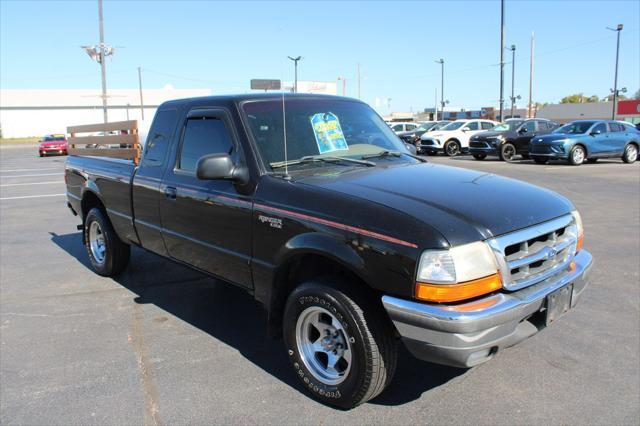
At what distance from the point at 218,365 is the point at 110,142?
3.38 metres

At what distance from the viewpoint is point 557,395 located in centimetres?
330

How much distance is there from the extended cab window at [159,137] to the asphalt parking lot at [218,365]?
4.71 feet

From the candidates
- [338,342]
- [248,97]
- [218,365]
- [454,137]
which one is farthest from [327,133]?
[454,137]

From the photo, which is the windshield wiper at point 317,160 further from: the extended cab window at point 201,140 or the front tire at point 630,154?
the front tire at point 630,154

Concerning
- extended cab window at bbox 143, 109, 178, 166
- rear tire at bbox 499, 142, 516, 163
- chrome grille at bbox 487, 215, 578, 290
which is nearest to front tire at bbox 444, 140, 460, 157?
rear tire at bbox 499, 142, 516, 163

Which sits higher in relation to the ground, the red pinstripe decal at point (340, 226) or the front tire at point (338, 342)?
the red pinstripe decal at point (340, 226)

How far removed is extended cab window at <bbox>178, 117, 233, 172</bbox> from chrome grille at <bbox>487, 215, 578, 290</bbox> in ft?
6.87

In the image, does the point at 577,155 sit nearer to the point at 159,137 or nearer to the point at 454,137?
the point at 454,137

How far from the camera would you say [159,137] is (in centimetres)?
473

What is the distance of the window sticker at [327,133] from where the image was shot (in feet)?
13.0

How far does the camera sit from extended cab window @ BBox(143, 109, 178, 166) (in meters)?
4.61

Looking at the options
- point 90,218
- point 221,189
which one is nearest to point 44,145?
point 90,218

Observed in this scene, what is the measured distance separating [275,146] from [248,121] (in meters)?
0.28

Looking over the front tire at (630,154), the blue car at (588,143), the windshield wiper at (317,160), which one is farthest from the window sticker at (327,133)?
the front tire at (630,154)
